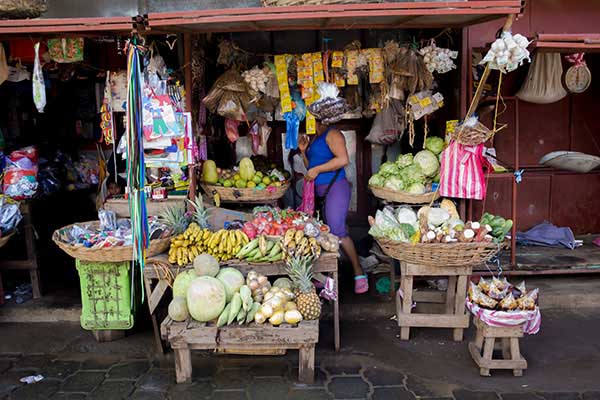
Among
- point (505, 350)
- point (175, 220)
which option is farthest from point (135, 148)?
point (505, 350)

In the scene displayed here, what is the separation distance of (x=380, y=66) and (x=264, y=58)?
151cm

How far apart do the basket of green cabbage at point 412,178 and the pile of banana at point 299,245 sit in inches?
59.2

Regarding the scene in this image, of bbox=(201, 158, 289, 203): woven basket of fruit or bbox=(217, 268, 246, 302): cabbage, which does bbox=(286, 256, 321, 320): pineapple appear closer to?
bbox=(217, 268, 246, 302): cabbage

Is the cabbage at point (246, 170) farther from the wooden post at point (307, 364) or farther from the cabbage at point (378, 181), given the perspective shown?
the wooden post at point (307, 364)

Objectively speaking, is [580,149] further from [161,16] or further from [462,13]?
[161,16]

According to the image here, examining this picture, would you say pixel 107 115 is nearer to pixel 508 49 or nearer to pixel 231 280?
pixel 231 280

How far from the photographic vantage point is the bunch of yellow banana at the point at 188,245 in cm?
478

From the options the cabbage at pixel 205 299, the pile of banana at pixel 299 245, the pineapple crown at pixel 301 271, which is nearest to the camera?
the cabbage at pixel 205 299

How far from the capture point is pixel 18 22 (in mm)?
4535

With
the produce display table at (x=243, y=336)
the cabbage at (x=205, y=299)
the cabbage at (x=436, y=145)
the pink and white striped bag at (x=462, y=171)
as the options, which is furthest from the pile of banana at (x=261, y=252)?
the cabbage at (x=436, y=145)

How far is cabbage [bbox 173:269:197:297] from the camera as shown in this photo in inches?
178

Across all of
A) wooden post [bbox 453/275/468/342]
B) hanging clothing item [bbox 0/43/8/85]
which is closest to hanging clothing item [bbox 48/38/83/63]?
hanging clothing item [bbox 0/43/8/85]

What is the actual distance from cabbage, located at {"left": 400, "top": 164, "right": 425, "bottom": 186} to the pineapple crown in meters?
1.76

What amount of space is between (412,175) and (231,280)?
2.46 m
